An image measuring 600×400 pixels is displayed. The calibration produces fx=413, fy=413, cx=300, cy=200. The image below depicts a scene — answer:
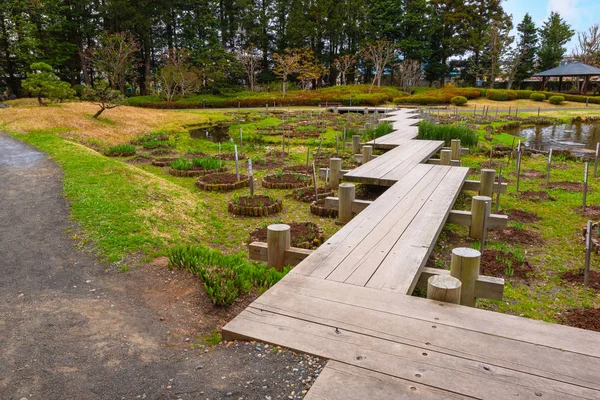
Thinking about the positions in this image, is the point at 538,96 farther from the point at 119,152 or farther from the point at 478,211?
the point at 478,211

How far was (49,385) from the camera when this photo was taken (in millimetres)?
2492

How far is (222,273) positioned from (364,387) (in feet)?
6.52

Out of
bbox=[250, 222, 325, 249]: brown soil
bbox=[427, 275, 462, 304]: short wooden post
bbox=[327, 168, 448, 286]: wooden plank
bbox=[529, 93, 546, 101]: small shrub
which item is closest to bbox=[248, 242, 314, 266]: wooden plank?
bbox=[327, 168, 448, 286]: wooden plank

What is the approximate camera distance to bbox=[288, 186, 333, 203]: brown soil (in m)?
7.75

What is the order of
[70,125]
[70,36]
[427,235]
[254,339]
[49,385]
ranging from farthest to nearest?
1. [70,36]
2. [70,125]
3. [427,235]
4. [254,339]
5. [49,385]

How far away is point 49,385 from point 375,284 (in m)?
2.31

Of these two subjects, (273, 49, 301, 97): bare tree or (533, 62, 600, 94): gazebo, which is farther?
(273, 49, 301, 97): bare tree

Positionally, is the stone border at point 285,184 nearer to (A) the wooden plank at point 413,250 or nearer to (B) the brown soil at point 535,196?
(A) the wooden plank at point 413,250

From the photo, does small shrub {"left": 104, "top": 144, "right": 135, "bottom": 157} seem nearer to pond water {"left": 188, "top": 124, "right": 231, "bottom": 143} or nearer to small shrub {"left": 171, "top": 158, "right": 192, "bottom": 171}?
small shrub {"left": 171, "top": 158, "right": 192, "bottom": 171}

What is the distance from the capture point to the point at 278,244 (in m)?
4.13

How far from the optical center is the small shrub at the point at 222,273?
137 inches

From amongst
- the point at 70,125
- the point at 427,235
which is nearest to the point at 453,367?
the point at 427,235

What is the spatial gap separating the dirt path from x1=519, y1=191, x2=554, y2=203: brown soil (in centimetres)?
682

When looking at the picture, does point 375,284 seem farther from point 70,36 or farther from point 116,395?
point 70,36
